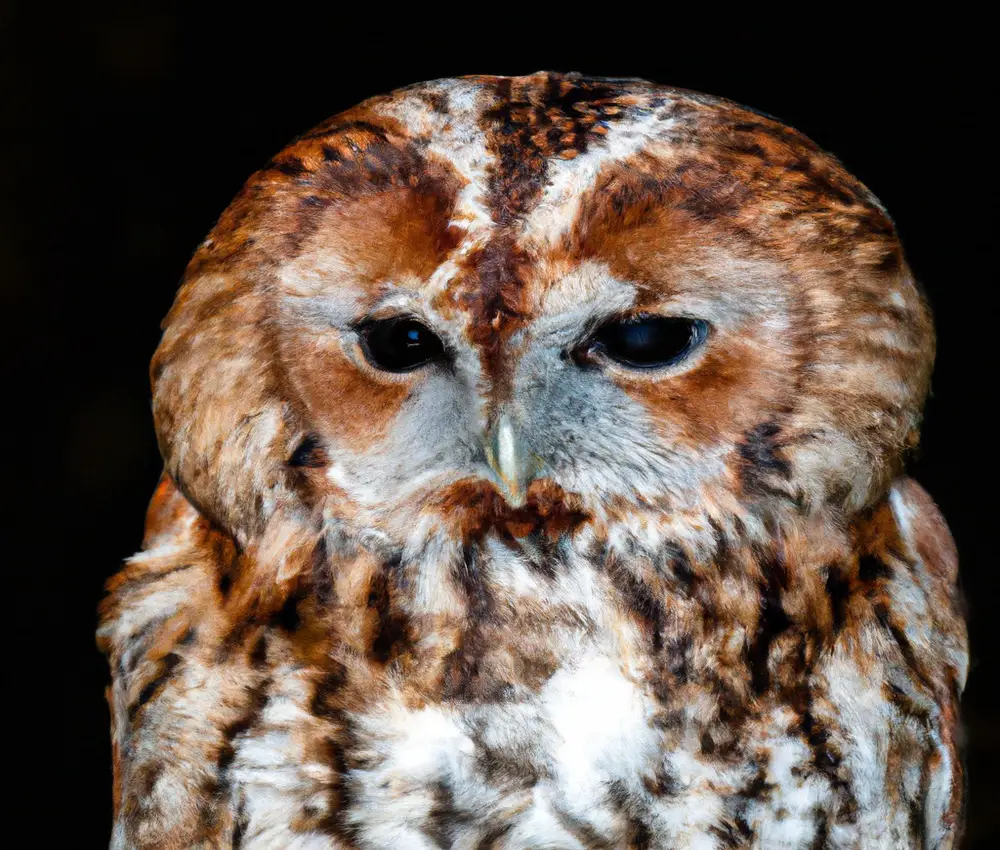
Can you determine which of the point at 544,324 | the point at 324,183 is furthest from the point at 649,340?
the point at 324,183

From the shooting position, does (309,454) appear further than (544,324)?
Yes

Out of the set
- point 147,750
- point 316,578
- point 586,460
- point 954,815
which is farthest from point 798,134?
point 147,750

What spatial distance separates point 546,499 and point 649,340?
0.20 metres

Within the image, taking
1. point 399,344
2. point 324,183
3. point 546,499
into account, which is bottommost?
point 546,499

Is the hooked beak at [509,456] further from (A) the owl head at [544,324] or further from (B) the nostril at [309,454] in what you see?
(B) the nostril at [309,454]

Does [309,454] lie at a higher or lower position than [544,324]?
lower

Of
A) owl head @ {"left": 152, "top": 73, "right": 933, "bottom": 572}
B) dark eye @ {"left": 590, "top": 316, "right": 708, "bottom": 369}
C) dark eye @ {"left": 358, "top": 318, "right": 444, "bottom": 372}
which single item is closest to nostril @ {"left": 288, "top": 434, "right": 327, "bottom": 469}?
owl head @ {"left": 152, "top": 73, "right": 933, "bottom": 572}

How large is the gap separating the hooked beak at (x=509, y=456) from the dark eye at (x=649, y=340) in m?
0.11

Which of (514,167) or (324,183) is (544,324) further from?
(324,183)

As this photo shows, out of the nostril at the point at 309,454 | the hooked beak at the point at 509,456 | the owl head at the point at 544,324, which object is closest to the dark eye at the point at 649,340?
the owl head at the point at 544,324

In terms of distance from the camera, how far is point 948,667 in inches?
47.1

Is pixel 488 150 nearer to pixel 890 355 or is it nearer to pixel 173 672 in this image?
pixel 890 355

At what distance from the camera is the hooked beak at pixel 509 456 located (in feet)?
3.13

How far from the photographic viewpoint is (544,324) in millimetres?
909
